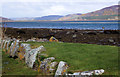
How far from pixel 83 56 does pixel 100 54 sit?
5.70 feet

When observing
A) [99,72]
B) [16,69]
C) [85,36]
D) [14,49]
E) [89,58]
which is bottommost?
[85,36]

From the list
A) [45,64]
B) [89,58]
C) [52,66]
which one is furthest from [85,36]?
[52,66]

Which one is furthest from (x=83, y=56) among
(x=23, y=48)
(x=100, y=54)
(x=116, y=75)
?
(x=23, y=48)

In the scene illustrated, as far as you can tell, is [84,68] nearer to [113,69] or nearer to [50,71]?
[113,69]

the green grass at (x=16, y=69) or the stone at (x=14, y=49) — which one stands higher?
the stone at (x=14, y=49)

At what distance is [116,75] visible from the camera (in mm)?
9281

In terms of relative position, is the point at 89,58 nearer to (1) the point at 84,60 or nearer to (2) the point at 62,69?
(1) the point at 84,60

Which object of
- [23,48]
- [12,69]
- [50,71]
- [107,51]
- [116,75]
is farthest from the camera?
[23,48]

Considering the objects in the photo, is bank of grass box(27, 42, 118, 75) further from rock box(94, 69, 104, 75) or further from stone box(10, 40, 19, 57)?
stone box(10, 40, 19, 57)

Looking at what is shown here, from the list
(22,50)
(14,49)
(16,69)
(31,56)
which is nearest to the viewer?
(16,69)

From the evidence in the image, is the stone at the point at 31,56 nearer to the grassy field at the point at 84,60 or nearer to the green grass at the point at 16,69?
the green grass at the point at 16,69

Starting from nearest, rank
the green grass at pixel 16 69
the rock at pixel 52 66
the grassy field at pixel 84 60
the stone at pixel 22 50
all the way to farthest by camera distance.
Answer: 1. the grassy field at pixel 84 60
2. the rock at pixel 52 66
3. the green grass at pixel 16 69
4. the stone at pixel 22 50

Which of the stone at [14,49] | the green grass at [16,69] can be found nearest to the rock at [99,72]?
the green grass at [16,69]

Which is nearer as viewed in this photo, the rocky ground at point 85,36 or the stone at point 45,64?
the stone at point 45,64
